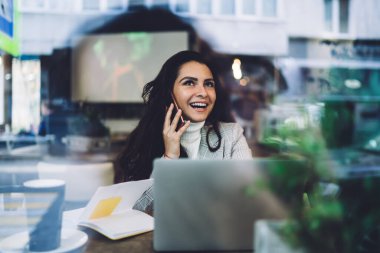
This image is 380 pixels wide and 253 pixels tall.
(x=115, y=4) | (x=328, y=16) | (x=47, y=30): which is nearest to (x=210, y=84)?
(x=115, y=4)

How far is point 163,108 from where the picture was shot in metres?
2.17

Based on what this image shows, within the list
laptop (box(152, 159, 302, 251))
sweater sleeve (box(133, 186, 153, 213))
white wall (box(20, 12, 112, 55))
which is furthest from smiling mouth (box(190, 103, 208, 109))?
white wall (box(20, 12, 112, 55))

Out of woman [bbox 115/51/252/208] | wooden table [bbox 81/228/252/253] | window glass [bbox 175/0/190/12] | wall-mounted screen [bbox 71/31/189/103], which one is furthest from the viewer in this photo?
window glass [bbox 175/0/190/12]

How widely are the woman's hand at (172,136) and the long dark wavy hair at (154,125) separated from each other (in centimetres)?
11

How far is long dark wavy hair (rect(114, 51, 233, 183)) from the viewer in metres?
2.05

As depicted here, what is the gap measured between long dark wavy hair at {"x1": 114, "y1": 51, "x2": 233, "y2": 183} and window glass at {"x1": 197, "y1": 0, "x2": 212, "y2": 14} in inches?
167

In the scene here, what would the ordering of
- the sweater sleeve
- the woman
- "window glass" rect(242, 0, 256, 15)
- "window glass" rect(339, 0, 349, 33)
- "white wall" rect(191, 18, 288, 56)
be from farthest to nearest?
"window glass" rect(242, 0, 256, 15) < "window glass" rect(339, 0, 349, 33) < "white wall" rect(191, 18, 288, 56) < the woman < the sweater sleeve

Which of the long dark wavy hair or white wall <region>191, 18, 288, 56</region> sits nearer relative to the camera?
the long dark wavy hair

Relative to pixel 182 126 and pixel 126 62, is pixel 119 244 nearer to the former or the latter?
pixel 182 126

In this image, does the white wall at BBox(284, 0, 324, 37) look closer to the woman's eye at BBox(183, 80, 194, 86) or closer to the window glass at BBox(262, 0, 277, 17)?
the window glass at BBox(262, 0, 277, 17)

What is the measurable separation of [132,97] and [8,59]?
1.80 m

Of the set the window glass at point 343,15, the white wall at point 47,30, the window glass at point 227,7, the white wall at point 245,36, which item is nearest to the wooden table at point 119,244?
the white wall at point 245,36

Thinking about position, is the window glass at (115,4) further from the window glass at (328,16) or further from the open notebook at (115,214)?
the open notebook at (115,214)

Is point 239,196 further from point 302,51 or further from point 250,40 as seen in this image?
point 302,51
